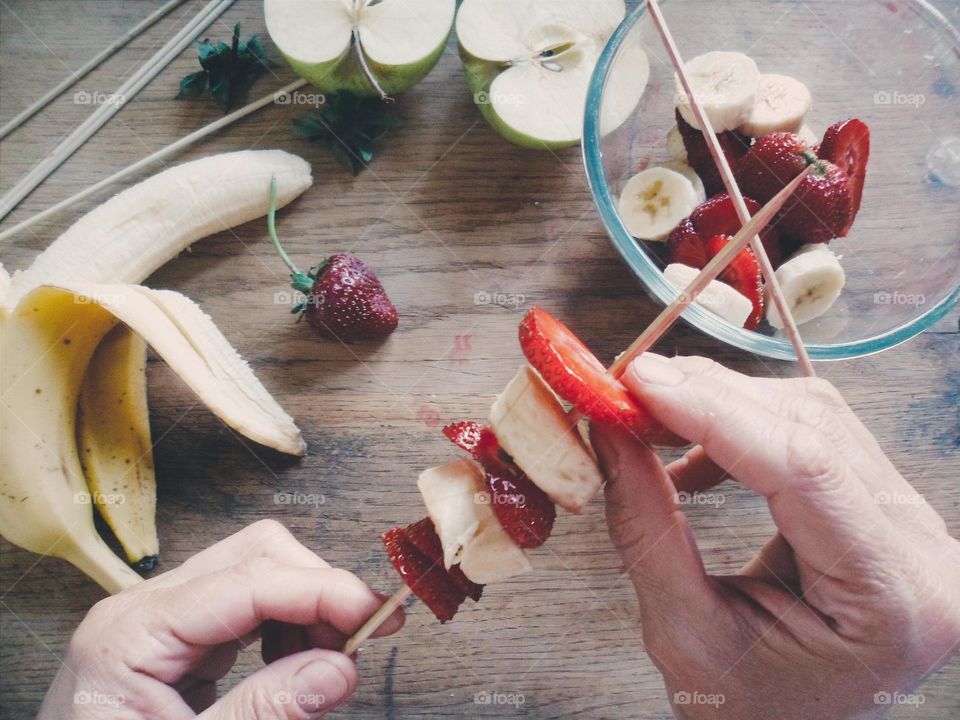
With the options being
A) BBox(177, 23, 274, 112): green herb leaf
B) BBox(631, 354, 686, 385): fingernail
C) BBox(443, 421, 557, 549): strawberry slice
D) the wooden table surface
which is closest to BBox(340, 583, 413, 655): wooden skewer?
BBox(443, 421, 557, 549): strawberry slice

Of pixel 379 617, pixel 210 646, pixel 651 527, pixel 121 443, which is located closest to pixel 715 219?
pixel 651 527

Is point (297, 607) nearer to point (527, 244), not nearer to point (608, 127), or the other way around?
point (527, 244)

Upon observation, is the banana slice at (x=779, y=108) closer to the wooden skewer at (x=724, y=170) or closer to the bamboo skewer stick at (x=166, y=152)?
the wooden skewer at (x=724, y=170)

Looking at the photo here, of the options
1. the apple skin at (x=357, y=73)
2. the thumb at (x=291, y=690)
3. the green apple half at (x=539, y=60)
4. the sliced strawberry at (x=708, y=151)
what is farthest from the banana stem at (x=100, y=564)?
the sliced strawberry at (x=708, y=151)

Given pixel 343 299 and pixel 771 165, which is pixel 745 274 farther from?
pixel 343 299

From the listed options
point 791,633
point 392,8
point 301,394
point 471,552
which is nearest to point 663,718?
point 791,633

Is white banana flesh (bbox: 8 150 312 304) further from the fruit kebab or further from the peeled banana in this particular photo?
the fruit kebab

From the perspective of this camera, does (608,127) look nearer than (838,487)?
No
